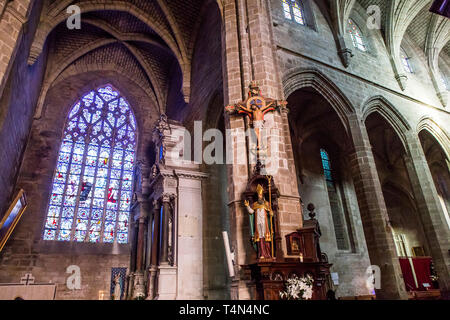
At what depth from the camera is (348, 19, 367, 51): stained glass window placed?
1306 cm

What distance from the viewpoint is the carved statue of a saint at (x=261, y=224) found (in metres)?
5.58

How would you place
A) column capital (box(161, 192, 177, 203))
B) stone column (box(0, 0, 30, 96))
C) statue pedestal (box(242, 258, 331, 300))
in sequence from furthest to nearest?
column capital (box(161, 192, 177, 203))
stone column (box(0, 0, 30, 96))
statue pedestal (box(242, 258, 331, 300))

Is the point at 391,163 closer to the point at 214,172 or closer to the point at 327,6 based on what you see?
the point at 327,6

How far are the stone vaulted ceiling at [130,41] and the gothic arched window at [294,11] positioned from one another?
127 inches

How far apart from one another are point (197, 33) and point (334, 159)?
27.8 ft

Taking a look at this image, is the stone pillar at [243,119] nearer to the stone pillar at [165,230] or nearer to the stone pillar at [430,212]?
the stone pillar at [165,230]

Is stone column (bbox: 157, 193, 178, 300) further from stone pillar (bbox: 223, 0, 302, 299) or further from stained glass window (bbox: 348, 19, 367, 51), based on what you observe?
stained glass window (bbox: 348, 19, 367, 51)

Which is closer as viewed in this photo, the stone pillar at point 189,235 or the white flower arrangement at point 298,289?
the white flower arrangement at point 298,289

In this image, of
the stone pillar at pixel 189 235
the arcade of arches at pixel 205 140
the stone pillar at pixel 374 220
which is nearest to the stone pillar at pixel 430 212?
the arcade of arches at pixel 205 140

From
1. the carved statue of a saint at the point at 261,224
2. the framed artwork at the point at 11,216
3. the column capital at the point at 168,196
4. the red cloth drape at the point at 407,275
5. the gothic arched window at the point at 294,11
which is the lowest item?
the red cloth drape at the point at 407,275

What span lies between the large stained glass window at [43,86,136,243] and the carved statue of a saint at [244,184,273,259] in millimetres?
8505

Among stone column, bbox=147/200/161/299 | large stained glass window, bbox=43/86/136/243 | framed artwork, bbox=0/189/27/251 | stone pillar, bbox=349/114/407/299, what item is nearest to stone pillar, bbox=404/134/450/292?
stone pillar, bbox=349/114/407/299

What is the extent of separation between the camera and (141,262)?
35.9 ft

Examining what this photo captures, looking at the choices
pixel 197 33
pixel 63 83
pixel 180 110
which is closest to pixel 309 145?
pixel 180 110
